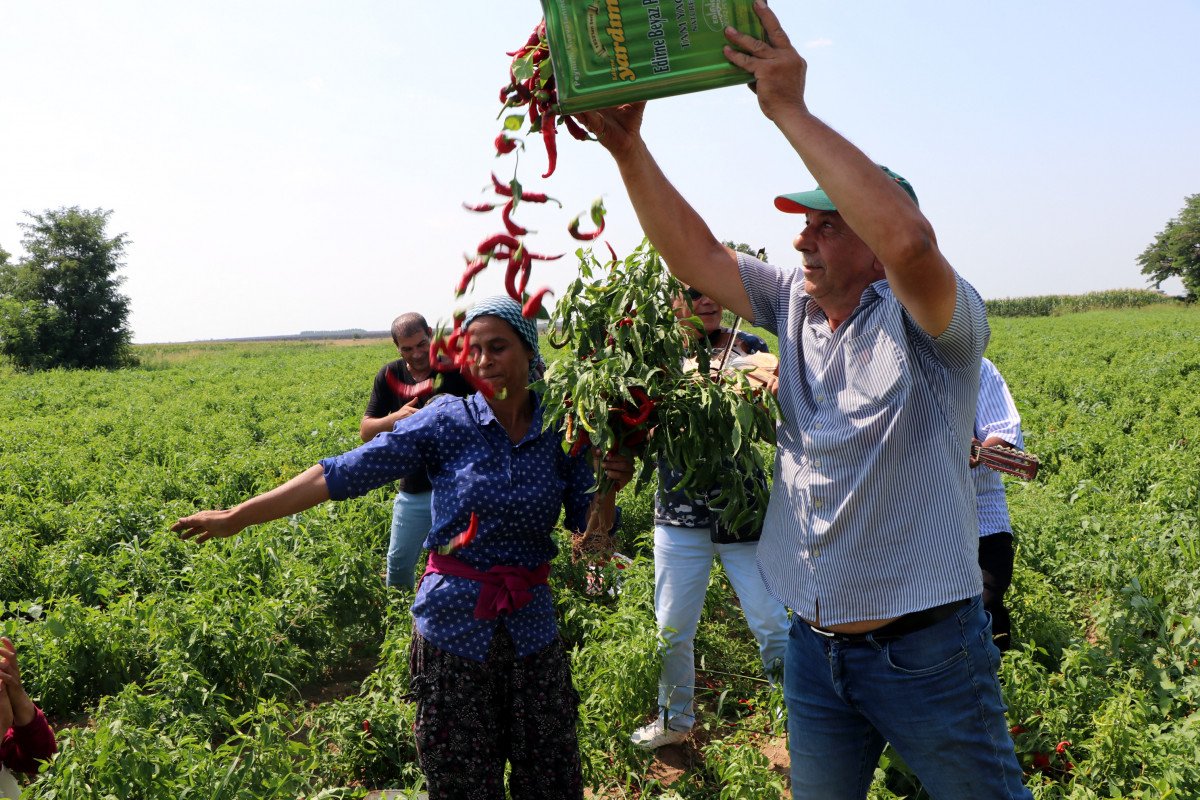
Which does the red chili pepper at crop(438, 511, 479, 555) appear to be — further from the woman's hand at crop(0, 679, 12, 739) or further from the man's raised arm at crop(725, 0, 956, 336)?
the woman's hand at crop(0, 679, 12, 739)

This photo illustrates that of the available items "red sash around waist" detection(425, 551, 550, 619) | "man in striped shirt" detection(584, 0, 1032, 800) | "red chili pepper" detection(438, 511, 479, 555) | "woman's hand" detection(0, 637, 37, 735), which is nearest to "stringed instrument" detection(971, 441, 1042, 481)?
"man in striped shirt" detection(584, 0, 1032, 800)

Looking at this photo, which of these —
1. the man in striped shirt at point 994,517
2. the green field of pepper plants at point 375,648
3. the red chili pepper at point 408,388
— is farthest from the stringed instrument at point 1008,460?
the red chili pepper at point 408,388

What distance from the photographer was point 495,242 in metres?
2.18

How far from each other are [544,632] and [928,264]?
1.57 metres

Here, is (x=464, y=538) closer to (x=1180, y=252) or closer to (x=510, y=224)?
(x=510, y=224)

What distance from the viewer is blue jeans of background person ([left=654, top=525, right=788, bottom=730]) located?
3434mm

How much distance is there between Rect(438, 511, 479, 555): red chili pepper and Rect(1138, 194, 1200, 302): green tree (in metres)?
78.7

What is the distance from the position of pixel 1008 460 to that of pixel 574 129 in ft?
6.89

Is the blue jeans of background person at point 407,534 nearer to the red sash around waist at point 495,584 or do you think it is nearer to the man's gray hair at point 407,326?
the man's gray hair at point 407,326

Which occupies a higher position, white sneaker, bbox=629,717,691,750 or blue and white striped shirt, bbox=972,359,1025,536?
blue and white striped shirt, bbox=972,359,1025,536

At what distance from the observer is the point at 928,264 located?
61.8 inches

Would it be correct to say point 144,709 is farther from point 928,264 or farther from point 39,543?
point 39,543

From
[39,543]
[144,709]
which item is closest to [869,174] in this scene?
[144,709]

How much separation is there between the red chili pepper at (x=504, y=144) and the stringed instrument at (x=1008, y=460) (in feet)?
6.79
